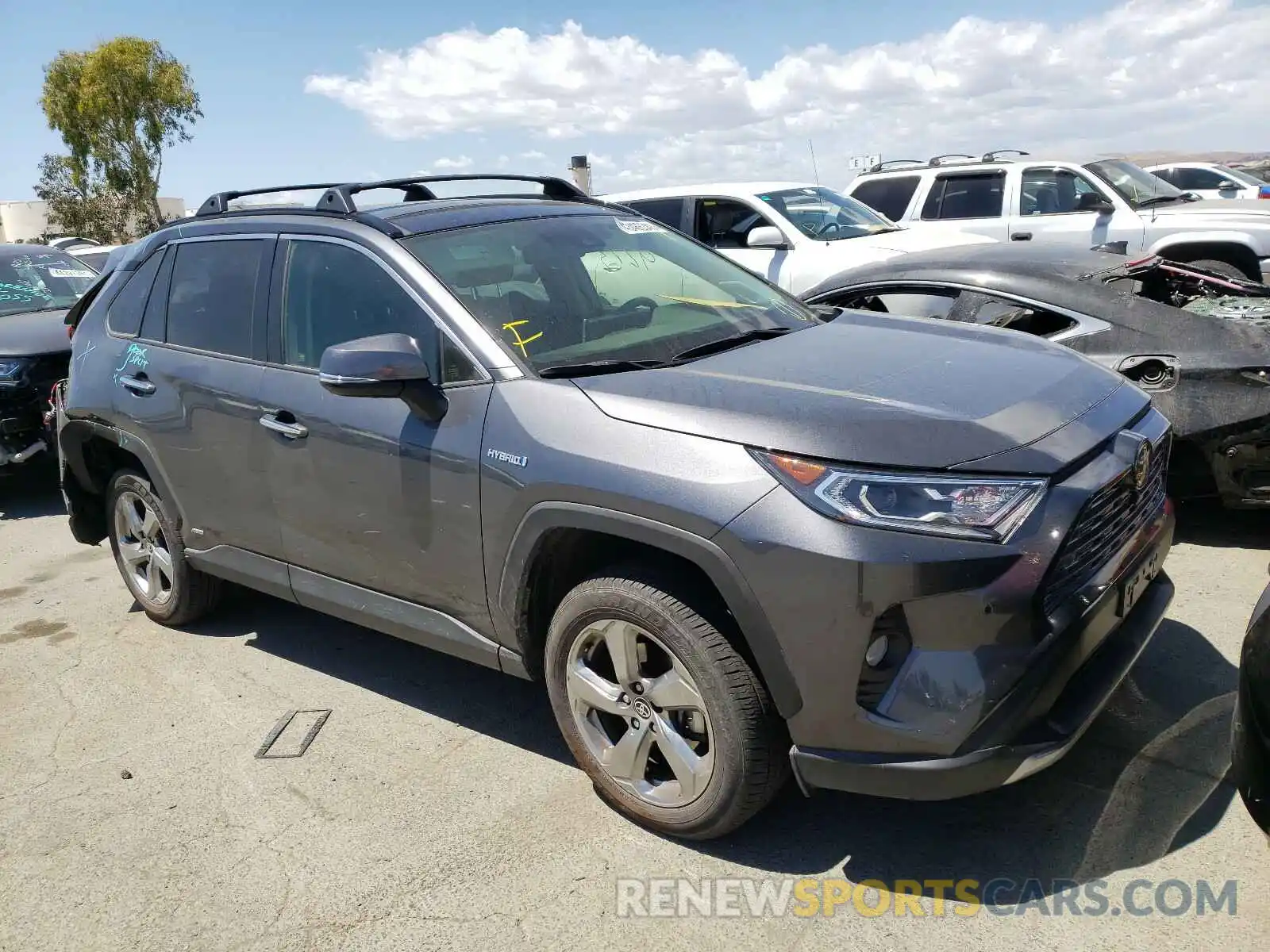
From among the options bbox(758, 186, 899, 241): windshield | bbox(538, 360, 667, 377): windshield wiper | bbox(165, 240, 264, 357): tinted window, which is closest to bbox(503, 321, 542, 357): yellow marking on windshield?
bbox(538, 360, 667, 377): windshield wiper

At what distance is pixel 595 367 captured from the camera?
10.4 ft

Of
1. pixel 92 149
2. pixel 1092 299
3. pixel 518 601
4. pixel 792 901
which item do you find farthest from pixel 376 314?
pixel 92 149

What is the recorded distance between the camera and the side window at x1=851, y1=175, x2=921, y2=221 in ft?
36.4

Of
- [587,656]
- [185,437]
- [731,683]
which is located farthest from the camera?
[185,437]

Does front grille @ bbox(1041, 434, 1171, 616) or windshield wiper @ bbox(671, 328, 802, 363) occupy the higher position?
windshield wiper @ bbox(671, 328, 802, 363)

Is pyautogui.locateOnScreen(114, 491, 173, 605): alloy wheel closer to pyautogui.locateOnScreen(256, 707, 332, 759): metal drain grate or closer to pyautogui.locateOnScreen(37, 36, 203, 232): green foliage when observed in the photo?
pyautogui.locateOnScreen(256, 707, 332, 759): metal drain grate

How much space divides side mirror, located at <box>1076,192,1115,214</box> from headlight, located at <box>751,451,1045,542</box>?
333 inches

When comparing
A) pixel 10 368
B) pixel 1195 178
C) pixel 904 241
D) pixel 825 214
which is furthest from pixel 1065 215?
pixel 10 368

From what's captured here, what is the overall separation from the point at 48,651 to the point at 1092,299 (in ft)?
17.0

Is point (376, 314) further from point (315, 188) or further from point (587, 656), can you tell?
point (587, 656)

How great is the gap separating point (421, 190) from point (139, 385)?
1489 mm

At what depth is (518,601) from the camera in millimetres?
3168

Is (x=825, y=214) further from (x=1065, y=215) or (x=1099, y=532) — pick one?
(x=1099, y=532)

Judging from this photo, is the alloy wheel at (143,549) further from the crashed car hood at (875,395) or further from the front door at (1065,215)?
the front door at (1065,215)
